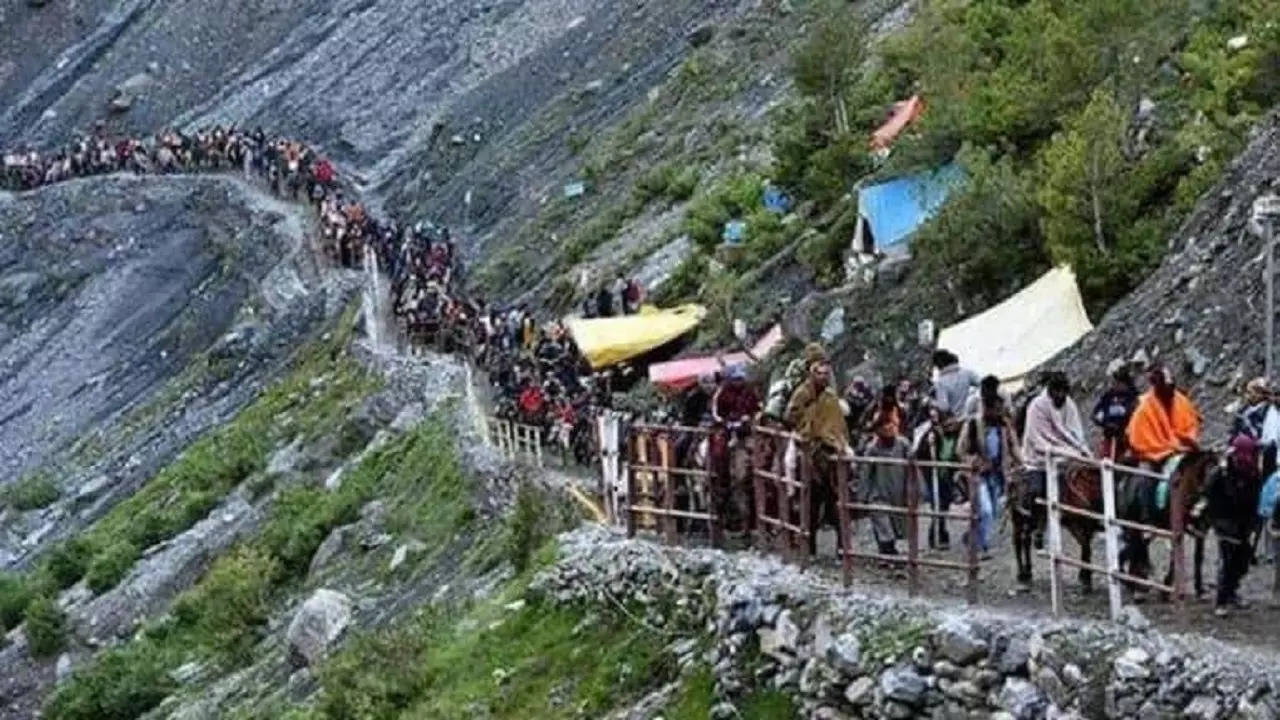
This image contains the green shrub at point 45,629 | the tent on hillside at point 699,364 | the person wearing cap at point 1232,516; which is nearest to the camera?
the person wearing cap at point 1232,516

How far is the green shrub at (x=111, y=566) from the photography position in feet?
120

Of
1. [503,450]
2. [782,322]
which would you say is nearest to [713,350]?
[782,322]

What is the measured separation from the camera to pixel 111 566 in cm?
3694

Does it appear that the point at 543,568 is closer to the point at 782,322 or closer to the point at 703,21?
the point at 782,322

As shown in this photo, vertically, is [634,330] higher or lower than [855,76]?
lower

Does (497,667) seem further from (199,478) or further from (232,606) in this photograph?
(199,478)

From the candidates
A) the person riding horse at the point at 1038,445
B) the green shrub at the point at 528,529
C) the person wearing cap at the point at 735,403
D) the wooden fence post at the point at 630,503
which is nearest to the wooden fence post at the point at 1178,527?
the person riding horse at the point at 1038,445

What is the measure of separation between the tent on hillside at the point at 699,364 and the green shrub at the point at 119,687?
8.24 metres

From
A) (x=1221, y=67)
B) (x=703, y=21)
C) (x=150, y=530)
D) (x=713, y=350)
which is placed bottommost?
(x=150, y=530)

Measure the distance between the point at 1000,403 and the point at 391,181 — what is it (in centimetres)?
5222

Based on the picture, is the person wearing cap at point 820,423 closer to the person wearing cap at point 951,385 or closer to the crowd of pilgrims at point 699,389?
the crowd of pilgrims at point 699,389

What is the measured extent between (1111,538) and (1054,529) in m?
0.78

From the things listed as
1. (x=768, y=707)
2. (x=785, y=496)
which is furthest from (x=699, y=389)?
(x=768, y=707)

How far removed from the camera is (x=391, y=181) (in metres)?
68.1
